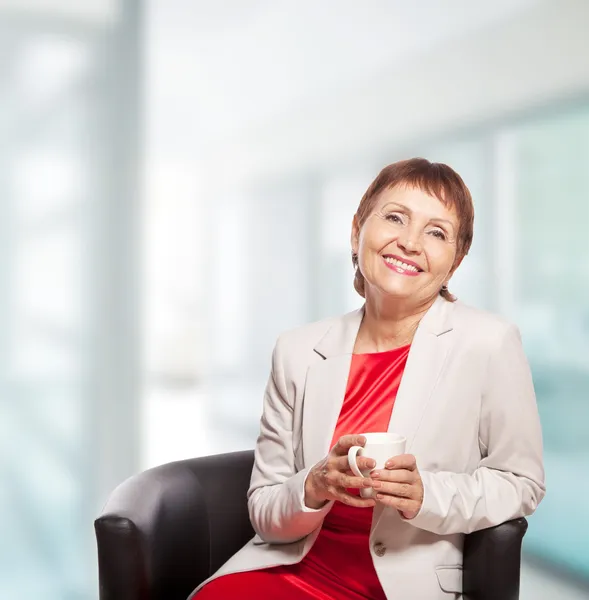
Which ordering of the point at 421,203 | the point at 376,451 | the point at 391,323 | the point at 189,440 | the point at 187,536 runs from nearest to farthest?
the point at 376,451, the point at 421,203, the point at 391,323, the point at 187,536, the point at 189,440

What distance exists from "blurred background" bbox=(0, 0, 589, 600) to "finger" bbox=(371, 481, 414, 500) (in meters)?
2.02

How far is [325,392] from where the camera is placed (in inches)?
68.4

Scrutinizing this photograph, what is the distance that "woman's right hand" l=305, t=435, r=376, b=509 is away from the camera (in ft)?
4.65

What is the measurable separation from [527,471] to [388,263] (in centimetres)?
49

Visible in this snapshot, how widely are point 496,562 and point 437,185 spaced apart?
753mm

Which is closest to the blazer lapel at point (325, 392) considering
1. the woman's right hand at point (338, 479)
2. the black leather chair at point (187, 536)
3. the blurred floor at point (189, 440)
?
the woman's right hand at point (338, 479)

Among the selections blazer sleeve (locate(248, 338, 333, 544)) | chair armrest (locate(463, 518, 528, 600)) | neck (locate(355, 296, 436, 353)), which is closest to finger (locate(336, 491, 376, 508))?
blazer sleeve (locate(248, 338, 333, 544))

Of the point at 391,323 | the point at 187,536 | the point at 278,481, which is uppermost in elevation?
the point at 391,323

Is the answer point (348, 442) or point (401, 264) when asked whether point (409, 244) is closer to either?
point (401, 264)

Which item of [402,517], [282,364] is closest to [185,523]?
[282,364]

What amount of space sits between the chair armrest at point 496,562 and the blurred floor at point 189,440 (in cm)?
188

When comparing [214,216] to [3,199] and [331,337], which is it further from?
[331,337]

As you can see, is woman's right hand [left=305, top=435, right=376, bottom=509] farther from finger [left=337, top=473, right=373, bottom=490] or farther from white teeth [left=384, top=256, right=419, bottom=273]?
white teeth [left=384, top=256, right=419, bottom=273]

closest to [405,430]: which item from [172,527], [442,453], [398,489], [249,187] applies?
[442,453]
